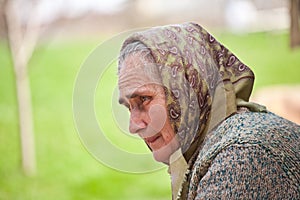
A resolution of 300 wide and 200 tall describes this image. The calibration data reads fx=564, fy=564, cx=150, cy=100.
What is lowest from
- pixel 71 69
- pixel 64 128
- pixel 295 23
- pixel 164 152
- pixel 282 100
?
pixel 64 128

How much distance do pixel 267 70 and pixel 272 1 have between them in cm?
91

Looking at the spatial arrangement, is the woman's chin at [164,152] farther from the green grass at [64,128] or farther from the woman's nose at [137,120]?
the green grass at [64,128]

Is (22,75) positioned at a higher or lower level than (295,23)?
lower

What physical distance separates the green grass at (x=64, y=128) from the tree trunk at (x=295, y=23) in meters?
0.99

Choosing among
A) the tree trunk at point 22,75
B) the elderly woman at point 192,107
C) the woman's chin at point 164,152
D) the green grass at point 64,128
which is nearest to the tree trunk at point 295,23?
the elderly woman at point 192,107

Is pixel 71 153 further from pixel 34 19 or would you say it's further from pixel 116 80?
pixel 116 80

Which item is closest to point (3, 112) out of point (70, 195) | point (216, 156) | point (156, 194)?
point (70, 195)

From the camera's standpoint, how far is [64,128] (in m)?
3.16

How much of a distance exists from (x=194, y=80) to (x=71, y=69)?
2299 millimetres

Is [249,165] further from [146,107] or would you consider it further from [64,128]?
[64,128]

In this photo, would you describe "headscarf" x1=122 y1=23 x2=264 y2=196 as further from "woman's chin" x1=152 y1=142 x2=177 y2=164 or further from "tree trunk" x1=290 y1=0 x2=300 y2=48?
"tree trunk" x1=290 y1=0 x2=300 y2=48

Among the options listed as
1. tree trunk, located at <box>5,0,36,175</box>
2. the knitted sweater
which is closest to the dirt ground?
tree trunk, located at <box>5,0,36,175</box>

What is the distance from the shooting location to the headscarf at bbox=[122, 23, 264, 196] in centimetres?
94

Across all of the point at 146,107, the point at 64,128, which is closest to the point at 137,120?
the point at 146,107
